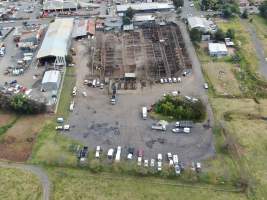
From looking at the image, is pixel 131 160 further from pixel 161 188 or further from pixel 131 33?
pixel 131 33

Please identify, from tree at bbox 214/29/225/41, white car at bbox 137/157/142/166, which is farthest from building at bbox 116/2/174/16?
white car at bbox 137/157/142/166

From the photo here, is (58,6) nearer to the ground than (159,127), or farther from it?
farther from it

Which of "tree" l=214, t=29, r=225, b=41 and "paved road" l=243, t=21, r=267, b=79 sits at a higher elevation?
"tree" l=214, t=29, r=225, b=41

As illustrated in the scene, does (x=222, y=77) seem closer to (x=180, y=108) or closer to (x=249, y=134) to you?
(x=180, y=108)

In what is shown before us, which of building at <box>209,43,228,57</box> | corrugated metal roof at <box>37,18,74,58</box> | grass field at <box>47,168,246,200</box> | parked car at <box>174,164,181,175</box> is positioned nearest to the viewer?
grass field at <box>47,168,246,200</box>

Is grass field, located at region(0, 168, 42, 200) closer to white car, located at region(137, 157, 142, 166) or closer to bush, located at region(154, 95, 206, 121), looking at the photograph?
white car, located at region(137, 157, 142, 166)

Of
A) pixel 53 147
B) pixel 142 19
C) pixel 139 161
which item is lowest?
pixel 53 147

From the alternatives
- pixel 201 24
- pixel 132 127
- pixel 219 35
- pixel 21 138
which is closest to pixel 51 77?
pixel 21 138
